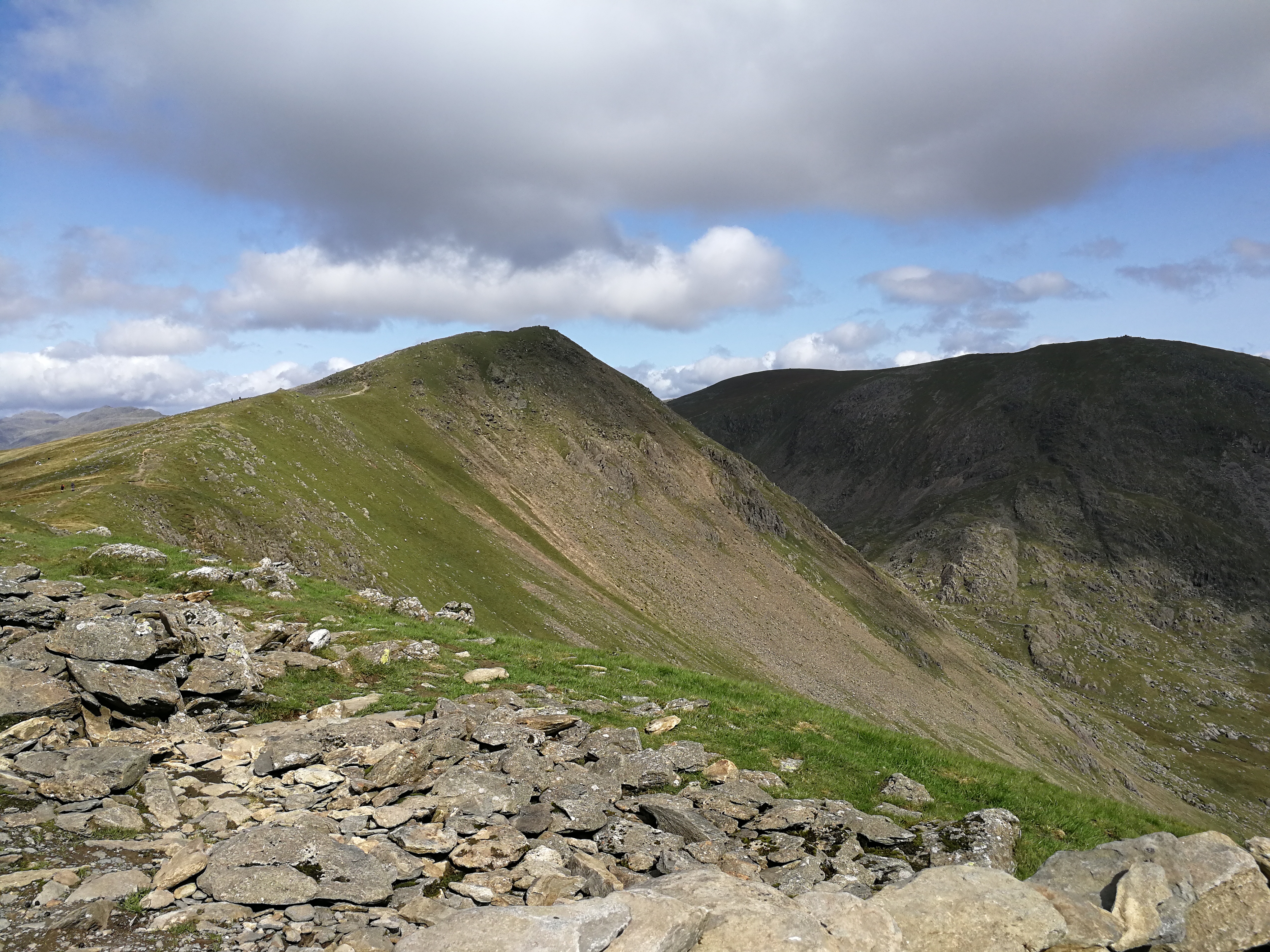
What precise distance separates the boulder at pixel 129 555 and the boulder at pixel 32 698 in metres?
14.2

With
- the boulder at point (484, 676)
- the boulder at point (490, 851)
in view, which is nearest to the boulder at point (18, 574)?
the boulder at point (484, 676)

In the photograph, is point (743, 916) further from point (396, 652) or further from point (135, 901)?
point (396, 652)

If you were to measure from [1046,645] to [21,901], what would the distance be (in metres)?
205

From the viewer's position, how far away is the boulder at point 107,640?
16328mm

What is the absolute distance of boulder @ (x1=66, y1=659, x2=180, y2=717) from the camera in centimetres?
1538

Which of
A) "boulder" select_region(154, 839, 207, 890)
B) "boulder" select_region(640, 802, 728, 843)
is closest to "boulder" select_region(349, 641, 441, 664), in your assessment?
A: "boulder" select_region(640, 802, 728, 843)

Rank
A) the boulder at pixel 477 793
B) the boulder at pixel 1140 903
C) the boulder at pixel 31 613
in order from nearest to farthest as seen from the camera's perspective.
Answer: the boulder at pixel 1140 903 < the boulder at pixel 477 793 < the boulder at pixel 31 613

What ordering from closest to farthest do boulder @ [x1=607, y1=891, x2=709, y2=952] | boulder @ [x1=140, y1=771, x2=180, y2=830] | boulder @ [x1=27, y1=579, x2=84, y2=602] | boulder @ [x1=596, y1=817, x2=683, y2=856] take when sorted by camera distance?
boulder @ [x1=607, y1=891, x2=709, y2=952] < boulder @ [x1=140, y1=771, x2=180, y2=830] < boulder @ [x1=596, y1=817, x2=683, y2=856] < boulder @ [x1=27, y1=579, x2=84, y2=602]

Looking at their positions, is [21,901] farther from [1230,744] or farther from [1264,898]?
[1230,744]

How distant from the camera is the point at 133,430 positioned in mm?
64562

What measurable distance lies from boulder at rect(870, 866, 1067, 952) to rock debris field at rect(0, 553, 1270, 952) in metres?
0.03

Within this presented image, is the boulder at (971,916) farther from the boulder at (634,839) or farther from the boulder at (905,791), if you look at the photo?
the boulder at (905,791)

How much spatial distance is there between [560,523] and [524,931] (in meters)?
87.4

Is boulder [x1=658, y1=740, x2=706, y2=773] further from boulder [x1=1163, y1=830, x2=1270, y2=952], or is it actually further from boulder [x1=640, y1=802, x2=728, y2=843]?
boulder [x1=1163, y1=830, x2=1270, y2=952]
